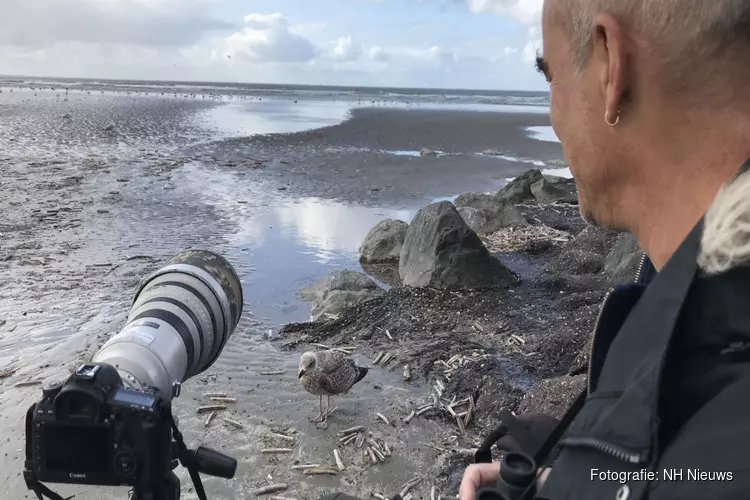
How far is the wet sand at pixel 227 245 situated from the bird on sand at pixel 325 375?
230mm

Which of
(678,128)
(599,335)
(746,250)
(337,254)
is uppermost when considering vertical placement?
(678,128)

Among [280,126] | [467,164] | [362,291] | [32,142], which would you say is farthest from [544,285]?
[280,126]

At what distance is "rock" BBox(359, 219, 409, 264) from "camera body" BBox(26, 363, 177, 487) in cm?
849

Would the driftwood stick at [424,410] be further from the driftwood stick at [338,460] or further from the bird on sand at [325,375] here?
the driftwood stick at [338,460]

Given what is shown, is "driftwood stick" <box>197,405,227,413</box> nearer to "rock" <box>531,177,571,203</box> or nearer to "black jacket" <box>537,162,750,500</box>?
"black jacket" <box>537,162,750,500</box>

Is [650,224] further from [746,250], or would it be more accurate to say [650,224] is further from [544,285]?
[544,285]

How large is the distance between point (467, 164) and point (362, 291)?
16541 millimetres

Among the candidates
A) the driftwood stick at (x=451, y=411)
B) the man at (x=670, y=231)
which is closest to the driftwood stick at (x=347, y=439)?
the driftwood stick at (x=451, y=411)

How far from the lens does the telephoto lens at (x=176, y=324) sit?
2.48 meters

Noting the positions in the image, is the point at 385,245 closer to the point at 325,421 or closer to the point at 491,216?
the point at 491,216

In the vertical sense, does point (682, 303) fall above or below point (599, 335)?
above

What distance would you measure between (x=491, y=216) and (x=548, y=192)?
3.11 metres

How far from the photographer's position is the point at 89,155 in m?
22.1

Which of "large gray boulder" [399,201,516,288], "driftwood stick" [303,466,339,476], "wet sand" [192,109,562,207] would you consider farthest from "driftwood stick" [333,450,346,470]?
"wet sand" [192,109,562,207]
